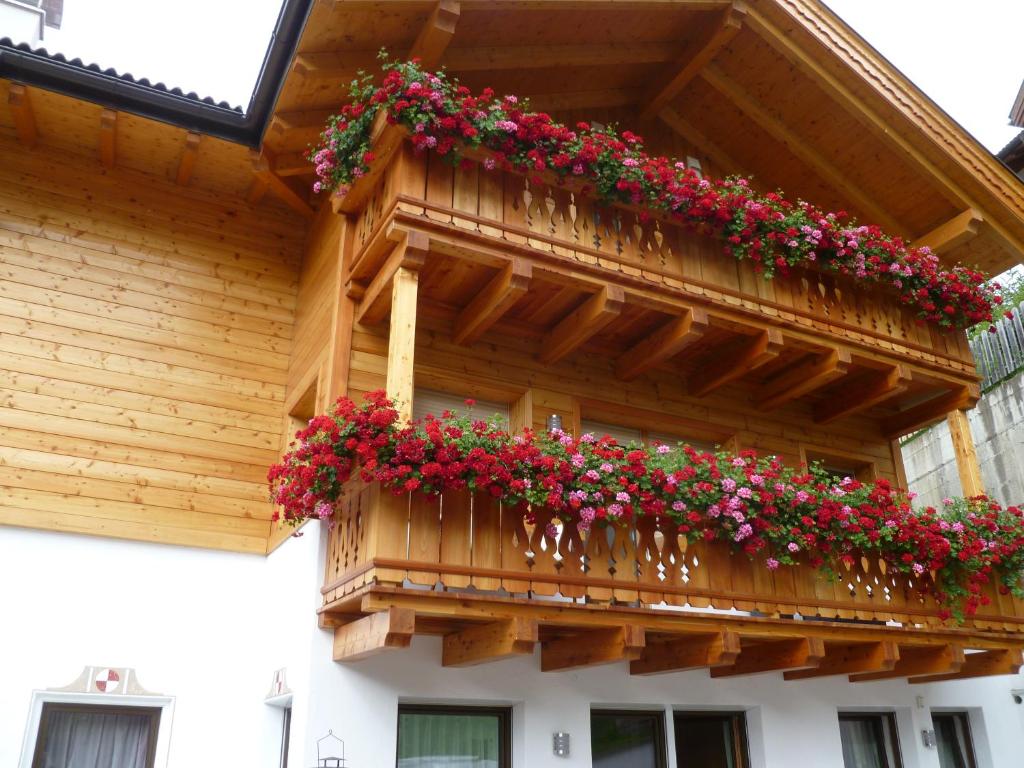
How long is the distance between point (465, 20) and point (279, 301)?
3.71 meters

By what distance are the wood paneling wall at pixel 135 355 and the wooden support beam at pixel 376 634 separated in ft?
8.25

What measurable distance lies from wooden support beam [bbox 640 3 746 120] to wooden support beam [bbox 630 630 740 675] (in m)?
6.62

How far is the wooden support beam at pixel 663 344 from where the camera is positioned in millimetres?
8859

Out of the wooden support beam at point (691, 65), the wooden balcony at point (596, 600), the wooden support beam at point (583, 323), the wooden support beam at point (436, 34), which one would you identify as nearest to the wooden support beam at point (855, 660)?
the wooden balcony at point (596, 600)

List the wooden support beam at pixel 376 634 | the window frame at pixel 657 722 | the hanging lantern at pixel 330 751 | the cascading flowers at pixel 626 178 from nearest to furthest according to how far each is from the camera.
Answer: the wooden support beam at pixel 376 634 < the hanging lantern at pixel 330 751 < the cascading flowers at pixel 626 178 < the window frame at pixel 657 722

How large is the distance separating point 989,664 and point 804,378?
3559 mm

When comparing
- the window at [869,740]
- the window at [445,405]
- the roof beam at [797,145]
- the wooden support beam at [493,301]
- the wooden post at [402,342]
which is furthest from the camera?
the roof beam at [797,145]

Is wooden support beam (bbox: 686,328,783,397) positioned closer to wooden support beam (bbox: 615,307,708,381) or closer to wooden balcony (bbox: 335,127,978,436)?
wooden balcony (bbox: 335,127,978,436)

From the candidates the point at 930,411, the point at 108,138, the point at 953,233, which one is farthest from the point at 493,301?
the point at 953,233

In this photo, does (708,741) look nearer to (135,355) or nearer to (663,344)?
(663,344)

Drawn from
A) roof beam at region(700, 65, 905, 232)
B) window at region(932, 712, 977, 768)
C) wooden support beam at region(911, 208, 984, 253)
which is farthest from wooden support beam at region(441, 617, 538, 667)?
wooden support beam at region(911, 208, 984, 253)

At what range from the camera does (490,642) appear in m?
6.77

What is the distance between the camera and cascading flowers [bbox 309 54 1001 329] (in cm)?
749

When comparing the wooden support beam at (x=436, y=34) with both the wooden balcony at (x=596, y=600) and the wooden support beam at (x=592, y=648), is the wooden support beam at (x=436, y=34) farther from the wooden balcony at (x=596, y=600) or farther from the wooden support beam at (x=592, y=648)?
the wooden support beam at (x=592, y=648)
